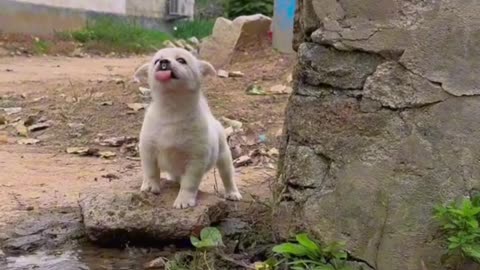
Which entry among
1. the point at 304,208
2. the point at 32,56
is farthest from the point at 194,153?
the point at 32,56

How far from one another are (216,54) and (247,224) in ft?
25.3

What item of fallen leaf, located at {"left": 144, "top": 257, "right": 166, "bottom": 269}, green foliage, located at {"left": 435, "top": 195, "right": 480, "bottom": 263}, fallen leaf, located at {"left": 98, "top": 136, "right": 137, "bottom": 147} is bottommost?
fallen leaf, located at {"left": 98, "top": 136, "right": 137, "bottom": 147}

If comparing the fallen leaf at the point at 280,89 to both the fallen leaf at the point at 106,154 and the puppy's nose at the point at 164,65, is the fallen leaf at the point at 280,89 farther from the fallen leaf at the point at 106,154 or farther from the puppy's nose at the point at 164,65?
the puppy's nose at the point at 164,65

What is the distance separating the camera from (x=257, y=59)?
38.0ft

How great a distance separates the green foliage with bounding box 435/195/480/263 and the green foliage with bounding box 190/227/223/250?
93cm

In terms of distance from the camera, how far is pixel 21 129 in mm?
7785

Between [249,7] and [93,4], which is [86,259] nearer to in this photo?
[249,7]

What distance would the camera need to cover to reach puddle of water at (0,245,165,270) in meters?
3.88

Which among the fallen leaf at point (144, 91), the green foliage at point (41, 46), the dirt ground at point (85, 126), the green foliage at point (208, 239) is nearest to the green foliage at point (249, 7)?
the green foliage at point (41, 46)

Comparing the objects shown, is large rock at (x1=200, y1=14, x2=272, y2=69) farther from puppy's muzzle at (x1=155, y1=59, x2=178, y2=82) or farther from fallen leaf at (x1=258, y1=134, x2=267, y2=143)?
puppy's muzzle at (x1=155, y1=59, x2=178, y2=82)

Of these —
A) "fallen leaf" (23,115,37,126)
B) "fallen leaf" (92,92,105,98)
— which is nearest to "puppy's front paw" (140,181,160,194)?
"fallen leaf" (23,115,37,126)

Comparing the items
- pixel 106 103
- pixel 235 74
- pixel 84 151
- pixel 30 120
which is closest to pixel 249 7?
pixel 235 74

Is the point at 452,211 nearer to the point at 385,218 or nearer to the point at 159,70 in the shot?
the point at 385,218

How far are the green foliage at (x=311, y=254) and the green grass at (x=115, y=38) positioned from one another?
47.5 feet
